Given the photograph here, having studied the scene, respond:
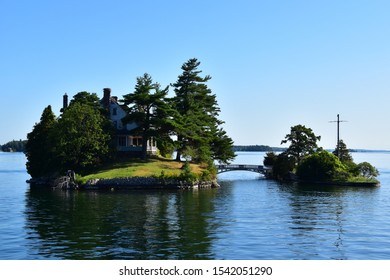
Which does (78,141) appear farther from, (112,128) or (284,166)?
(284,166)

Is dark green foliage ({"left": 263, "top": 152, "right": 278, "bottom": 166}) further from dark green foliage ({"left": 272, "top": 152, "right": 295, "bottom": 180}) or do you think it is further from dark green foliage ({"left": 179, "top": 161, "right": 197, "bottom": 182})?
dark green foliage ({"left": 179, "top": 161, "right": 197, "bottom": 182})

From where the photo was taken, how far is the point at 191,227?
124 feet

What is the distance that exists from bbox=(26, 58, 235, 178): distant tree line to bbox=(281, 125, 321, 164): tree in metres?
21.2

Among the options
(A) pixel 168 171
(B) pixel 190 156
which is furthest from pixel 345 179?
(A) pixel 168 171

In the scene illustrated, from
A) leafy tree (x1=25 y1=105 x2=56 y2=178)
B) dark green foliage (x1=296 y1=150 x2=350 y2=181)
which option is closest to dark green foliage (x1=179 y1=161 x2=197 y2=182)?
leafy tree (x1=25 y1=105 x2=56 y2=178)

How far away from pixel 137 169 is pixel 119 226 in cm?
3760

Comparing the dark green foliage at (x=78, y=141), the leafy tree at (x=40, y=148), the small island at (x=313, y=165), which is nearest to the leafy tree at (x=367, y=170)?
the small island at (x=313, y=165)

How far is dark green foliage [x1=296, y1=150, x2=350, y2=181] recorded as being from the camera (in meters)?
89.9

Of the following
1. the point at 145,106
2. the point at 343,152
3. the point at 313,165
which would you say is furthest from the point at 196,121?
the point at 343,152

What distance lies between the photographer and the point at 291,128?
106m
